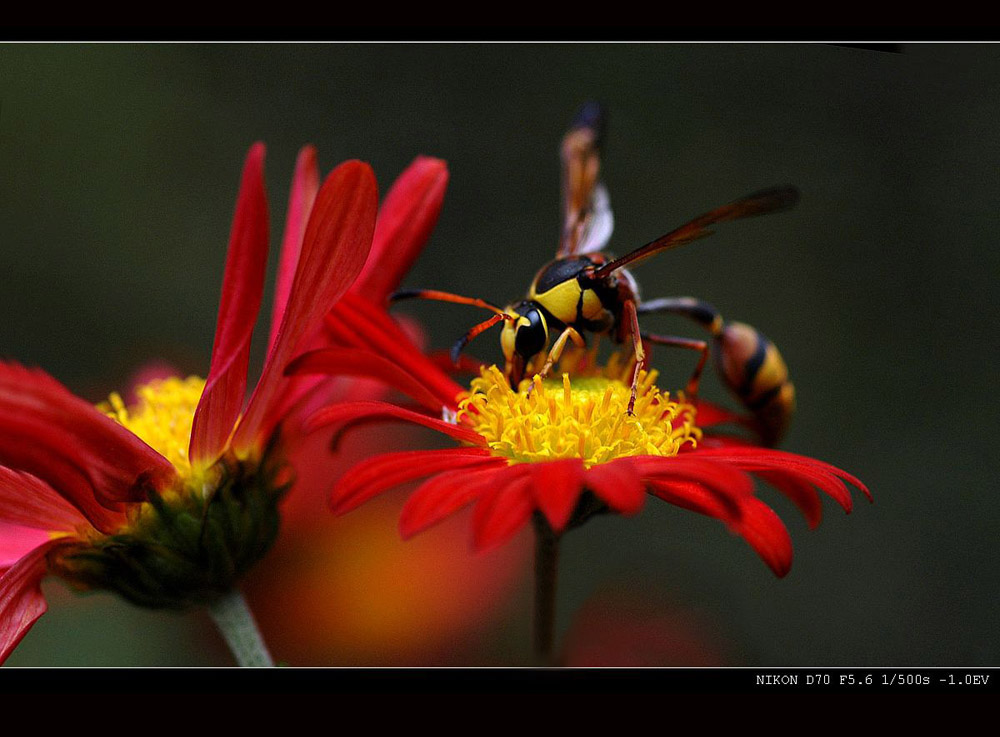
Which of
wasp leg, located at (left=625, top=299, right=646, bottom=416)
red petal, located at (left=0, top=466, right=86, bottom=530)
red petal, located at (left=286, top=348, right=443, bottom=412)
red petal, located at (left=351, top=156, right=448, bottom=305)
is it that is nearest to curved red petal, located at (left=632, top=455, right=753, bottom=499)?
wasp leg, located at (left=625, top=299, right=646, bottom=416)

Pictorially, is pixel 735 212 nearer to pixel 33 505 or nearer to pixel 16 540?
pixel 33 505

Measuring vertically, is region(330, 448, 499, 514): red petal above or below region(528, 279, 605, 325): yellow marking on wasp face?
below

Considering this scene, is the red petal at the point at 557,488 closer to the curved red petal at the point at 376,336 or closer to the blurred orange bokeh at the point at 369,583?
the curved red petal at the point at 376,336

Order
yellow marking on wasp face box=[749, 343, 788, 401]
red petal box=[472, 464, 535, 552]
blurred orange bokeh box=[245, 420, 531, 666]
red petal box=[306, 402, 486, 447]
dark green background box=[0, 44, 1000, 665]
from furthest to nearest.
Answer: dark green background box=[0, 44, 1000, 665], blurred orange bokeh box=[245, 420, 531, 666], yellow marking on wasp face box=[749, 343, 788, 401], red petal box=[306, 402, 486, 447], red petal box=[472, 464, 535, 552]

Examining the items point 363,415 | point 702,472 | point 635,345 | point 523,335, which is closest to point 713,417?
point 635,345

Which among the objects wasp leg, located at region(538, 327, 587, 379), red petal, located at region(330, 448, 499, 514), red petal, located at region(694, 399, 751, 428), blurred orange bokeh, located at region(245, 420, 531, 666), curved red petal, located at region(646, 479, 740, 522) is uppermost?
wasp leg, located at region(538, 327, 587, 379)

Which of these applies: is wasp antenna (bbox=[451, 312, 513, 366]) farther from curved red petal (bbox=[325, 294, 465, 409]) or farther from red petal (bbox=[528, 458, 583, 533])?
red petal (bbox=[528, 458, 583, 533])

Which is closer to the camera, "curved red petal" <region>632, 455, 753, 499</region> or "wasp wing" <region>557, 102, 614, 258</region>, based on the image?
"curved red petal" <region>632, 455, 753, 499</region>

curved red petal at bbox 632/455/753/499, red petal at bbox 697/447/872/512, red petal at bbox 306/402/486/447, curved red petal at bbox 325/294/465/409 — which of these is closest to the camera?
curved red petal at bbox 632/455/753/499
